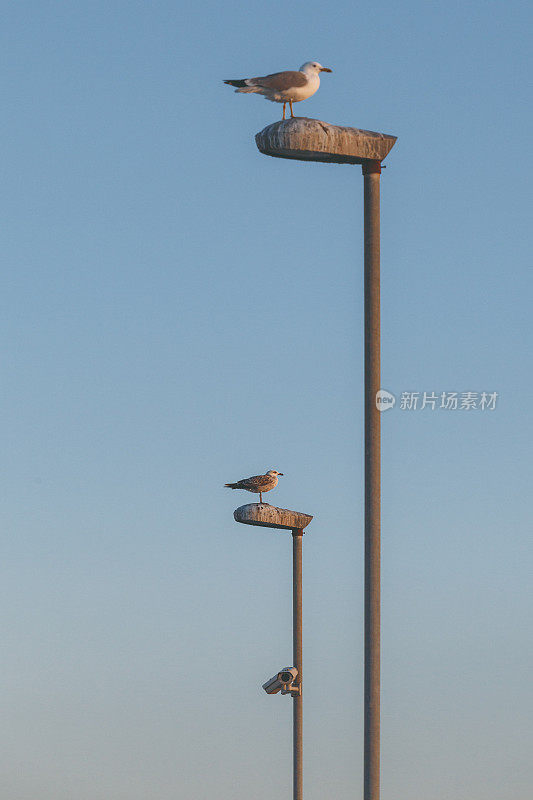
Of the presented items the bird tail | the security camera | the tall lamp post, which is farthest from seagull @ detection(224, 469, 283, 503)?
the tall lamp post

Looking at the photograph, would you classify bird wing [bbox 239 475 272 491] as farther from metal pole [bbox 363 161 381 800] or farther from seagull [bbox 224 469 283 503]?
metal pole [bbox 363 161 381 800]

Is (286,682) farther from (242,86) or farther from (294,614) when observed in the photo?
(242,86)

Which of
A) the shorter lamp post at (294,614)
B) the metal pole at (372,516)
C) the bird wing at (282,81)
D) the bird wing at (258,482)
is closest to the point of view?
the metal pole at (372,516)

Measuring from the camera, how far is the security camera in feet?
66.6

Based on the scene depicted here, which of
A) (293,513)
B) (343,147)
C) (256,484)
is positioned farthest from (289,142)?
(256,484)

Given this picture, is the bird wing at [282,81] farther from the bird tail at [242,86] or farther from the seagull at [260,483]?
the seagull at [260,483]

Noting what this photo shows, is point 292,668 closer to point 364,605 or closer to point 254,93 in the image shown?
point 254,93

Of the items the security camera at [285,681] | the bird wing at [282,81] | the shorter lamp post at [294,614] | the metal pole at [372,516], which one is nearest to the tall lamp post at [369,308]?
the metal pole at [372,516]

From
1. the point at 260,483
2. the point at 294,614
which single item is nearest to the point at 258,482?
the point at 260,483

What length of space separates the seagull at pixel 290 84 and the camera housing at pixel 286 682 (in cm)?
968

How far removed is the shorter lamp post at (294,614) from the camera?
66.1 ft

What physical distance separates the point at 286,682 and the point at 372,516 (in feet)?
36.5

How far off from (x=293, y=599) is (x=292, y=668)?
44.7 inches

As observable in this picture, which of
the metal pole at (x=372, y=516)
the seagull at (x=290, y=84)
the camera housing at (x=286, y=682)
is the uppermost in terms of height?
the seagull at (x=290, y=84)
